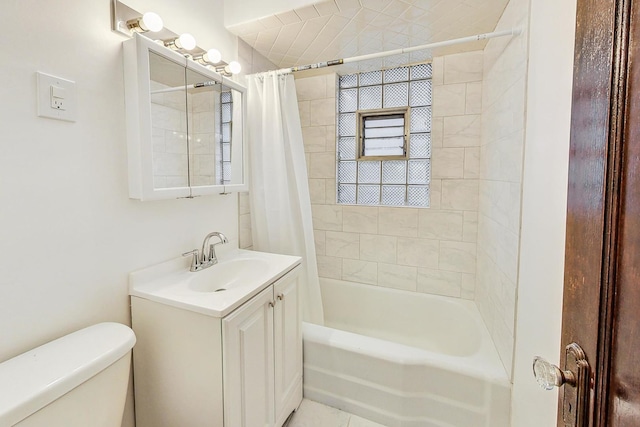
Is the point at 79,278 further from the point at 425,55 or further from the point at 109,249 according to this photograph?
the point at 425,55

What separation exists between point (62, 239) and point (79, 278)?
0.16 metres

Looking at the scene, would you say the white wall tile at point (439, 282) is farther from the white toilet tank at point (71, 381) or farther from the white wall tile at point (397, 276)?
the white toilet tank at point (71, 381)

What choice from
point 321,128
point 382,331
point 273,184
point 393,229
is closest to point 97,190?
point 273,184

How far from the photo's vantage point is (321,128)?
2.48 m

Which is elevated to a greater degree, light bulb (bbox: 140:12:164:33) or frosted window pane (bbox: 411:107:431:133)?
light bulb (bbox: 140:12:164:33)

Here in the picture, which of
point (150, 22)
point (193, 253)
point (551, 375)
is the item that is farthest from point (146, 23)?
point (551, 375)

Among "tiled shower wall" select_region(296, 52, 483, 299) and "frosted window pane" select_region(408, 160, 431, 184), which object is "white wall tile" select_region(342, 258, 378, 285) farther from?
"frosted window pane" select_region(408, 160, 431, 184)

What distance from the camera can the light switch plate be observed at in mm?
923

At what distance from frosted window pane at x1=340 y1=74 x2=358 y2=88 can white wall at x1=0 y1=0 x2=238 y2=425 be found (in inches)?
67.2

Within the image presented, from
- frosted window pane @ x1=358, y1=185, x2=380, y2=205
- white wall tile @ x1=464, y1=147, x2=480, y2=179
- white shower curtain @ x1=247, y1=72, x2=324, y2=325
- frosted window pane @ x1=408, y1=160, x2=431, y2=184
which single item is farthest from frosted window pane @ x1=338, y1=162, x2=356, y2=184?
white wall tile @ x1=464, y1=147, x2=480, y2=179

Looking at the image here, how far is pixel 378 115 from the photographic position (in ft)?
7.86

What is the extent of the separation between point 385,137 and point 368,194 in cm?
50

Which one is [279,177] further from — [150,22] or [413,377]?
[413,377]

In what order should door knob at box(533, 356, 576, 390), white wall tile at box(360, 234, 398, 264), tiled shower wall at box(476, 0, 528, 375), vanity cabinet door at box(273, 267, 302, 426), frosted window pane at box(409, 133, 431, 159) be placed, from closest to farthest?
1. door knob at box(533, 356, 576, 390)
2. tiled shower wall at box(476, 0, 528, 375)
3. vanity cabinet door at box(273, 267, 302, 426)
4. frosted window pane at box(409, 133, 431, 159)
5. white wall tile at box(360, 234, 398, 264)
